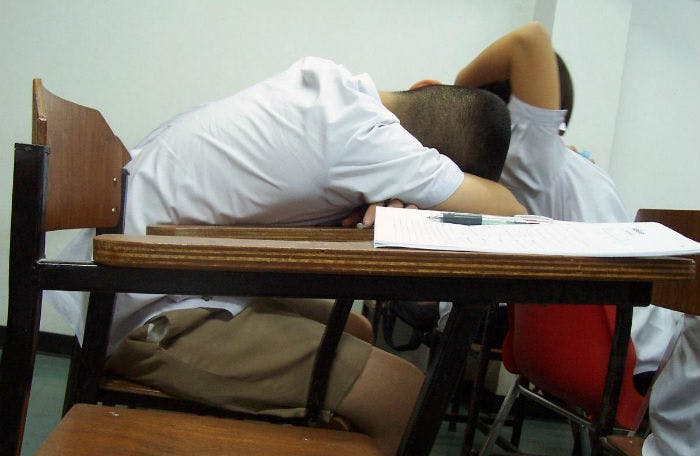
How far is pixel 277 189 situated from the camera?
0.96 m

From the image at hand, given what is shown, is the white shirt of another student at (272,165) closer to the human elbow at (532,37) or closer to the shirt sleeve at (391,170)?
the shirt sleeve at (391,170)

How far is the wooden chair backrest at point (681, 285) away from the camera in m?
0.95

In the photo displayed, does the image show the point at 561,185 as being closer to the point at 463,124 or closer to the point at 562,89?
the point at 562,89

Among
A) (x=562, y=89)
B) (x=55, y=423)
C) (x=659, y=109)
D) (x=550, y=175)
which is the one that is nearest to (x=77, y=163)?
(x=550, y=175)

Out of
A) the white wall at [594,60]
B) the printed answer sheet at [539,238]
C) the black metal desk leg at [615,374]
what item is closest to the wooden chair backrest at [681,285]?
the black metal desk leg at [615,374]

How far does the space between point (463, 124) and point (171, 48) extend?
213 centimetres

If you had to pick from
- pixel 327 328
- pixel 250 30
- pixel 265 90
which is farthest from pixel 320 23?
pixel 327 328

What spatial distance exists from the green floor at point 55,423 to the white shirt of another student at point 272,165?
133 cm

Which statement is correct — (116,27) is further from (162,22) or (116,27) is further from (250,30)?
(250,30)

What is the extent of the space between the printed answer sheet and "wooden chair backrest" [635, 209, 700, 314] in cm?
48

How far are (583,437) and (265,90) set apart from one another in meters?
1.45

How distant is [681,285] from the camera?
982mm

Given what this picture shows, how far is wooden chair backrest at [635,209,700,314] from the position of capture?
3.13ft

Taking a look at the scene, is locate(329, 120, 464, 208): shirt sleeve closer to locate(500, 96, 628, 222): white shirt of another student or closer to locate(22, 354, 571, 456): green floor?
locate(500, 96, 628, 222): white shirt of another student
